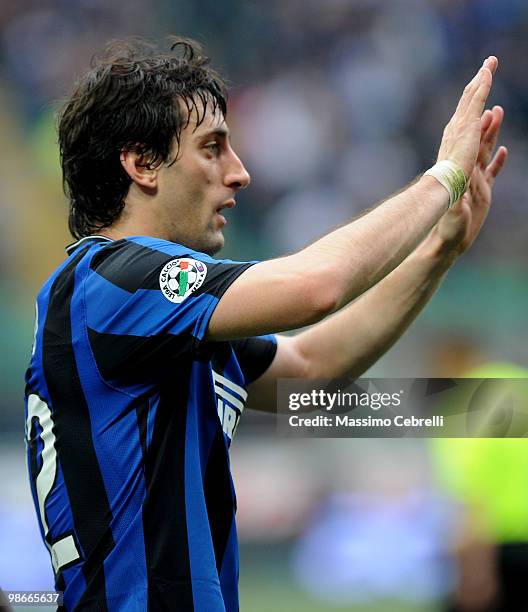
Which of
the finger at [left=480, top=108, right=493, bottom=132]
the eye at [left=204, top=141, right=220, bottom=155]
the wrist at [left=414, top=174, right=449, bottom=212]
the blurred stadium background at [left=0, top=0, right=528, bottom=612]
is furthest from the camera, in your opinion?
the blurred stadium background at [left=0, top=0, right=528, bottom=612]

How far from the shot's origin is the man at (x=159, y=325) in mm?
2156

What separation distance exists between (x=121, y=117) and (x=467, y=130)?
0.89 metres

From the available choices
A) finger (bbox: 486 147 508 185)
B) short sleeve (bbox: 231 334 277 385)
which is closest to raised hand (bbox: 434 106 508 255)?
finger (bbox: 486 147 508 185)

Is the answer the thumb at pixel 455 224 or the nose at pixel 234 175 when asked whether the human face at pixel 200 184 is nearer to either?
the nose at pixel 234 175

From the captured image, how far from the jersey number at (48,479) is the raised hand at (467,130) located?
1.15m

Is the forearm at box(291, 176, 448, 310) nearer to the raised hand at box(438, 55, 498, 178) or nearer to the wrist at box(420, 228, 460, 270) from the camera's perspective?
the raised hand at box(438, 55, 498, 178)

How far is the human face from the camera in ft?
8.39

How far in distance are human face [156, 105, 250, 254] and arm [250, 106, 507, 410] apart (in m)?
0.64

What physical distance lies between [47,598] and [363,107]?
4.58 meters

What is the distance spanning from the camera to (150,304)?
85.7 inches

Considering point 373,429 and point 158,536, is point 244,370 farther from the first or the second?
point 373,429

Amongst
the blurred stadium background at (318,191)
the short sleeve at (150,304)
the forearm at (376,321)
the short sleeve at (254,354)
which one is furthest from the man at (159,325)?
the blurred stadium background at (318,191)

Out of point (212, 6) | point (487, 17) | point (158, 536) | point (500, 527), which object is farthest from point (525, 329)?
point (158, 536)

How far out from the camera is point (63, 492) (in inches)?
→ 90.4
